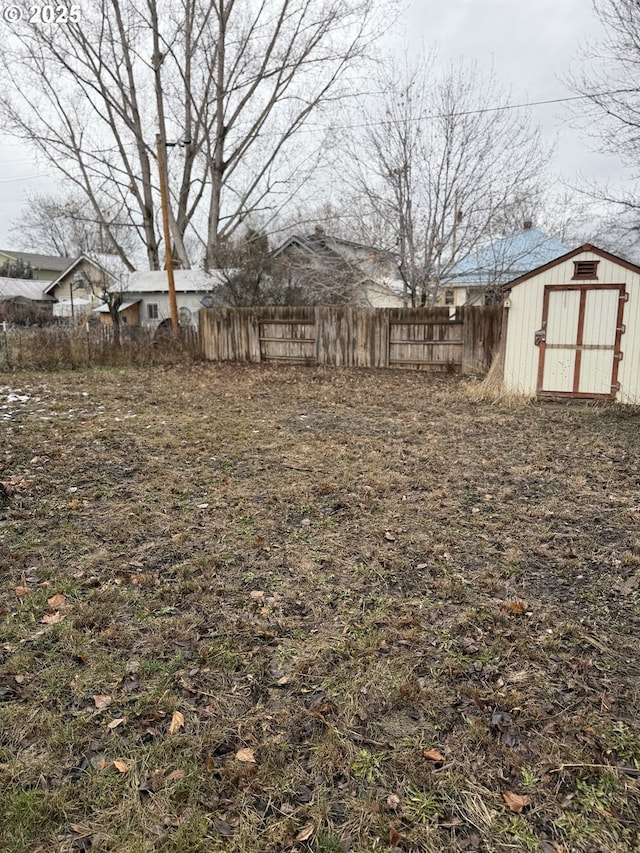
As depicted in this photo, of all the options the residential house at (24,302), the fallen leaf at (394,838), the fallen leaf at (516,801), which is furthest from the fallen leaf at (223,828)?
the residential house at (24,302)

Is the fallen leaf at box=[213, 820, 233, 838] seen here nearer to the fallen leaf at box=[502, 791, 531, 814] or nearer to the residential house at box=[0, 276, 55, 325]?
the fallen leaf at box=[502, 791, 531, 814]

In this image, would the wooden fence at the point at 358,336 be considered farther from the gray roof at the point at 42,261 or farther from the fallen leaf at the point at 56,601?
the gray roof at the point at 42,261

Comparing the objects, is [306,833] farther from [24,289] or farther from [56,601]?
[24,289]

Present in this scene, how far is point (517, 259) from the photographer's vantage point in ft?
45.6

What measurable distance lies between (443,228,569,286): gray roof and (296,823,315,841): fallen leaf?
44.8 feet

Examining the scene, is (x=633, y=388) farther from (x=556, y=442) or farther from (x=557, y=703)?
(x=557, y=703)

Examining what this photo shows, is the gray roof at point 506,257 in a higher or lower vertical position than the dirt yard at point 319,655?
higher

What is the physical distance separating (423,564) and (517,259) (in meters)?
12.6

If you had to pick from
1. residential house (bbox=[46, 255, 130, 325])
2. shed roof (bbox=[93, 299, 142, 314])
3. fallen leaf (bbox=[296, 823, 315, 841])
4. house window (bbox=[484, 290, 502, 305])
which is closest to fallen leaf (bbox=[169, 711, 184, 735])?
fallen leaf (bbox=[296, 823, 315, 841])

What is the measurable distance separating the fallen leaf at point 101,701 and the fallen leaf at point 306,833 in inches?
35.7

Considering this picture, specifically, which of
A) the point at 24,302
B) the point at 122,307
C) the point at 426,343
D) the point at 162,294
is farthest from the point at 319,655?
the point at 24,302

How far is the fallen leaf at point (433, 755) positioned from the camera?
1.85 metres

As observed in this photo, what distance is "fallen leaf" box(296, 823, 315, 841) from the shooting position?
1.57m

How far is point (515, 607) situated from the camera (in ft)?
8.88
